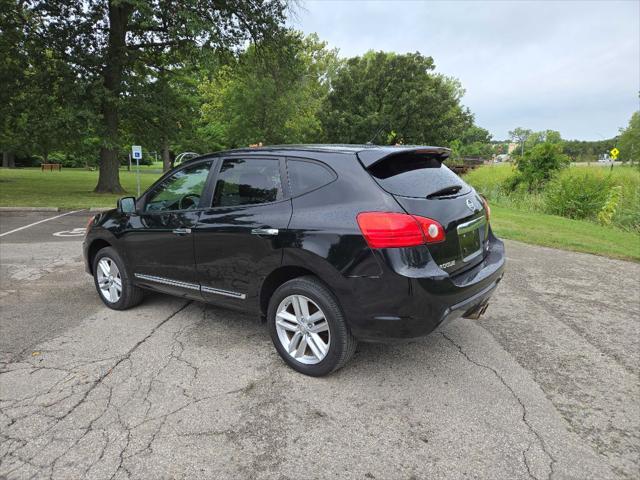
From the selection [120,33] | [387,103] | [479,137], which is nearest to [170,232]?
[120,33]

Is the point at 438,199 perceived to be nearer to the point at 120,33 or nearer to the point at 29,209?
the point at 29,209

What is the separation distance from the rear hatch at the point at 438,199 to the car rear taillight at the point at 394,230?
68 mm

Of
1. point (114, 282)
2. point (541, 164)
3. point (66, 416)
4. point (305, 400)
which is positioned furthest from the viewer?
point (541, 164)

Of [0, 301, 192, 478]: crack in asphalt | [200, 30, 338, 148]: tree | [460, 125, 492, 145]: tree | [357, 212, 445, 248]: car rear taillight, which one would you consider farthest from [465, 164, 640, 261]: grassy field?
[460, 125, 492, 145]: tree

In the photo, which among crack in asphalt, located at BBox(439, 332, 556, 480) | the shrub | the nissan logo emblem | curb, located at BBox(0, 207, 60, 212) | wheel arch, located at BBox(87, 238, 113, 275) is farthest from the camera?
the shrub

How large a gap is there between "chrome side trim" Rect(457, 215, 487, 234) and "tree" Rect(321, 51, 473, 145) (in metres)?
30.2

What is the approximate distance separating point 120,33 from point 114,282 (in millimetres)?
17251

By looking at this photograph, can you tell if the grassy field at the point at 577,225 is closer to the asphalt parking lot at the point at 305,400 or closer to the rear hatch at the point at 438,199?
the asphalt parking lot at the point at 305,400

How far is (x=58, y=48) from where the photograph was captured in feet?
54.3

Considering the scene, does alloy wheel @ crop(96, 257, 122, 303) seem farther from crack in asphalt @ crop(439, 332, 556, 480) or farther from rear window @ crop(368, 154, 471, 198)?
crack in asphalt @ crop(439, 332, 556, 480)

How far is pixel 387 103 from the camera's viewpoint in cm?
3453

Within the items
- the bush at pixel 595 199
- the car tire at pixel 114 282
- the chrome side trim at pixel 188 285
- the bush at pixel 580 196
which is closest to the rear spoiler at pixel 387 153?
the chrome side trim at pixel 188 285

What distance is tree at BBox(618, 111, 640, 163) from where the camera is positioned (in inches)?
2426

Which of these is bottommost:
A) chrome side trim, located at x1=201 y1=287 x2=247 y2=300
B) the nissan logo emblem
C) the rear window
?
chrome side trim, located at x1=201 y1=287 x2=247 y2=300
